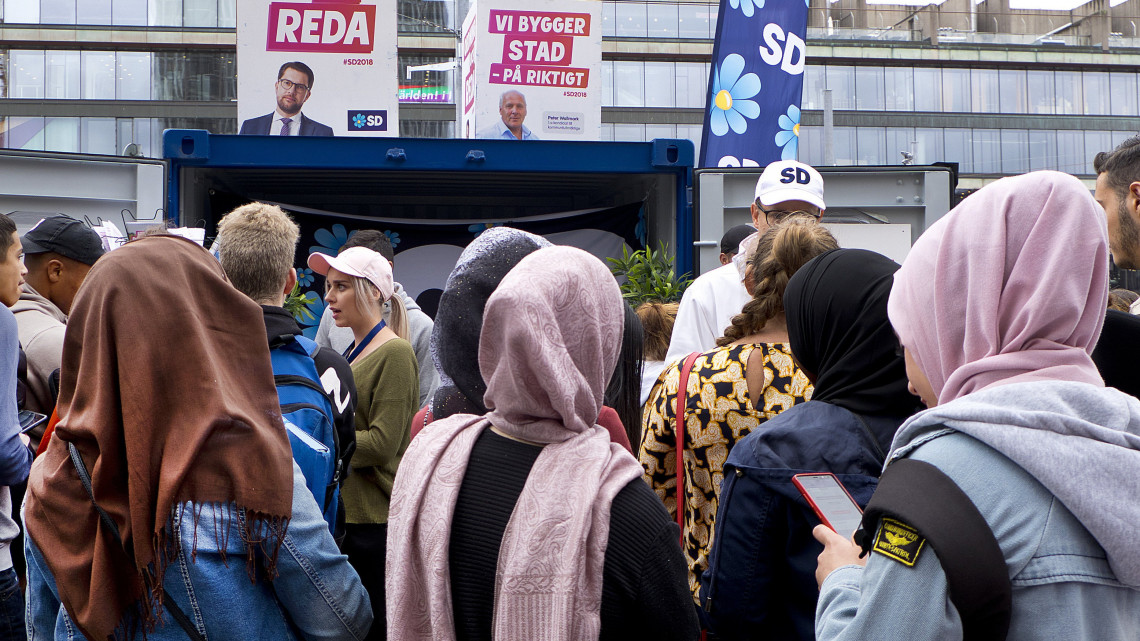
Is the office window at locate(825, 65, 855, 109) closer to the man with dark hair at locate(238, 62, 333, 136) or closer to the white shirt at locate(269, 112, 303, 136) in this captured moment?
the man with dark hair at locate(238, 62, 333, 136)

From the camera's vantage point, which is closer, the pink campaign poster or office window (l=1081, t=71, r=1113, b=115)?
the pink campaign poster

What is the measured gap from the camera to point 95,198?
675 cm

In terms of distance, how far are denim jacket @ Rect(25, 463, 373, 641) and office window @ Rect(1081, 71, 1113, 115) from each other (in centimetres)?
4334

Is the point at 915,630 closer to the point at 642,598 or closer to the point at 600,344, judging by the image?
the point at 642,598

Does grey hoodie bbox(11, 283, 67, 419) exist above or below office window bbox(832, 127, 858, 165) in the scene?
below

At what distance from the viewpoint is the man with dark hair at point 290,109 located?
982 centimetres

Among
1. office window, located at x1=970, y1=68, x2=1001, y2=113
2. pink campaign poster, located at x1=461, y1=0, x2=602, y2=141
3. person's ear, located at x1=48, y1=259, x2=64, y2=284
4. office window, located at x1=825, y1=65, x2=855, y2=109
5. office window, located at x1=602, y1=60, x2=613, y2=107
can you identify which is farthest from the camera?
office window, located at x1=970, y1=68, x2=1001, y2=113

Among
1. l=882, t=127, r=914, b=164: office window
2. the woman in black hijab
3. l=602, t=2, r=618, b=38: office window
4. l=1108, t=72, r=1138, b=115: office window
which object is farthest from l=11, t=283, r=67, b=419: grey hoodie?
l=1108, t=72, r=1138, b=115: office window

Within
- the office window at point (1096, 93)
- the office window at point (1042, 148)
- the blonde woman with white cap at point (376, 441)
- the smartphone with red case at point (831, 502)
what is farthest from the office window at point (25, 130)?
the office window at point (1096, 93)

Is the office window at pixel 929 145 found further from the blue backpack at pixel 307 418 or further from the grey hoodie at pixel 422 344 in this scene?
the blue backpack at pixel 307 418

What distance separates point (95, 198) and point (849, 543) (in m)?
6.20

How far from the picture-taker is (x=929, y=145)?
37.9 meters

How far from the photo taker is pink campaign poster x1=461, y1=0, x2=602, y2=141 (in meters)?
10.8

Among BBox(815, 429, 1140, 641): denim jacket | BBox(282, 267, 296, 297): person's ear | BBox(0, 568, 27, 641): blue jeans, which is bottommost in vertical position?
BBox(0, 568, 27, 641): blue jeans
